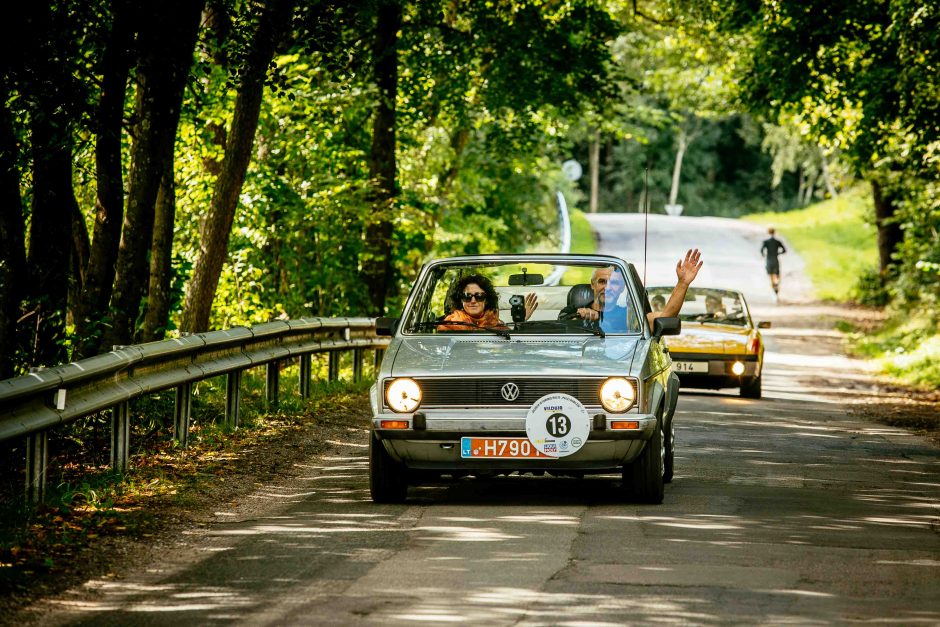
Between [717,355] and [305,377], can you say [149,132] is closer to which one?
[305,377]

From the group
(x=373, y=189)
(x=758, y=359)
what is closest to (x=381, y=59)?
(x=373, y=189)

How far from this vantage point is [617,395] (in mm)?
8781

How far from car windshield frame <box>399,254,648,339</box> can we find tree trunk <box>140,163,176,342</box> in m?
4.55

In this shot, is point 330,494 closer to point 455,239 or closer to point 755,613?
point 755,613

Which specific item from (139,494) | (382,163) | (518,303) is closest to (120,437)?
(139,494)

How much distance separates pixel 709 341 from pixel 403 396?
1032 cm

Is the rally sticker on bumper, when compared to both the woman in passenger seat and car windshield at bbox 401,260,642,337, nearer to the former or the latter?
car windshield at bbox 401,260,642,337

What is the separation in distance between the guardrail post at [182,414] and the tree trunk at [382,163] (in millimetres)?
10272

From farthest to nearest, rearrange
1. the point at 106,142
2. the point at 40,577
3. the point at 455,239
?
the point at 455,239, the point at 106,142, the point at 40,577

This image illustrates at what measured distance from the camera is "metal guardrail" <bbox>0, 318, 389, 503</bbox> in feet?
26.2

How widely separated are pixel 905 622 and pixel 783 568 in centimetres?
114

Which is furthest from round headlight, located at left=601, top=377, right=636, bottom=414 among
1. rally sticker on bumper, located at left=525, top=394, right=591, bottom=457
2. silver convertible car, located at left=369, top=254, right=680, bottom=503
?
rally sticker on bumper, located at left=525, top=394, right=591, bottom=457

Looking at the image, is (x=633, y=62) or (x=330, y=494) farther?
(x=633, y=62)

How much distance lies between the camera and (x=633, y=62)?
75.1 m
